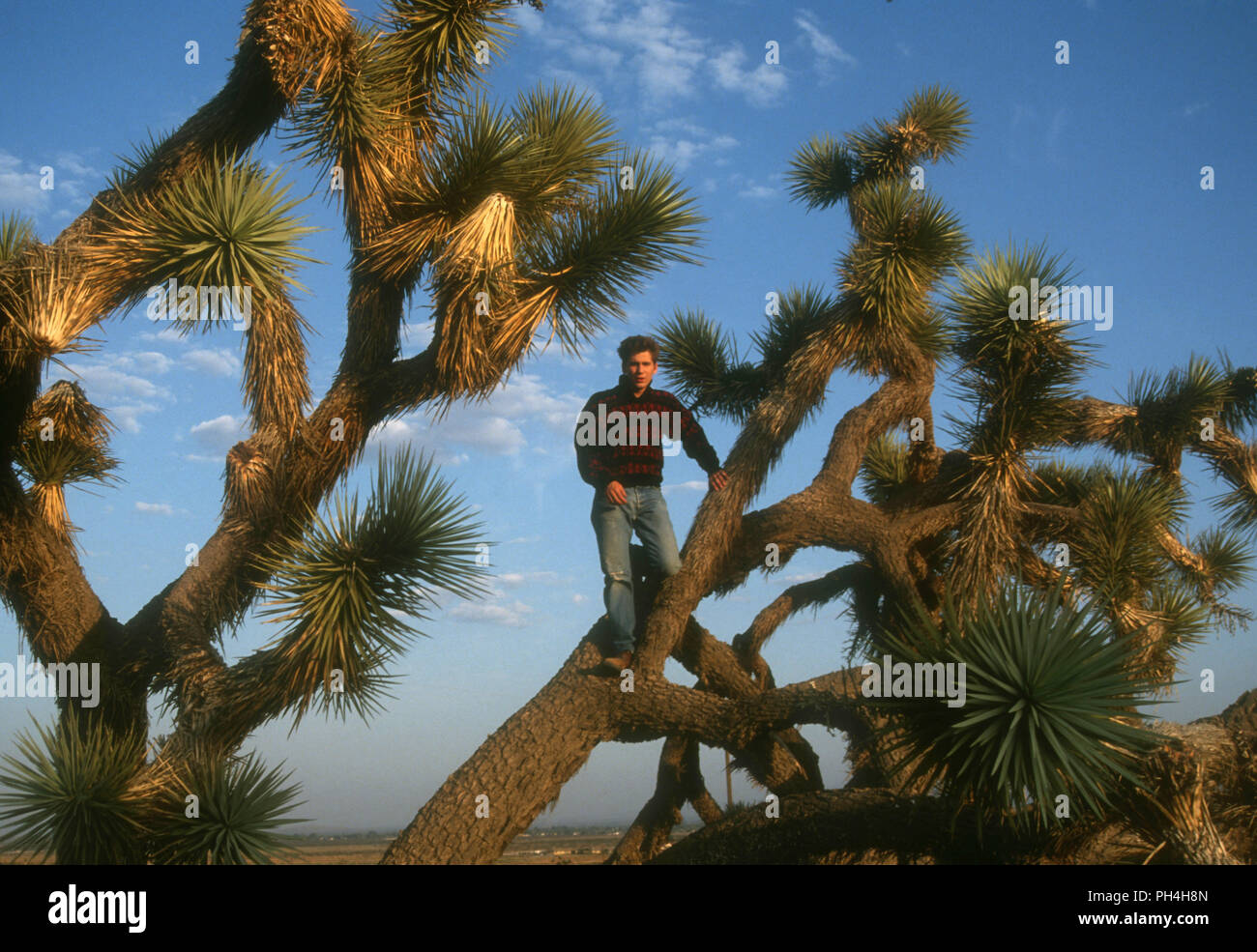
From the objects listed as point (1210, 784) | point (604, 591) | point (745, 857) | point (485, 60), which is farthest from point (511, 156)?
point (1210, 784)

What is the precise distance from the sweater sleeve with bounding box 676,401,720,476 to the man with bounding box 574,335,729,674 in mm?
243

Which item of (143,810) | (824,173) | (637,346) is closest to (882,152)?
(824,173)

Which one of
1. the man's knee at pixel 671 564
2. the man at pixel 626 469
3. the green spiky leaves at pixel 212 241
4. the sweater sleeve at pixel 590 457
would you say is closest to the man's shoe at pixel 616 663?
the man at pixel 626 469

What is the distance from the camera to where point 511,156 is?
7.79 meters

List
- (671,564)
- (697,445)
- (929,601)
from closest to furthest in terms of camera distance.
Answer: (671,564)
(697,445)
(929,601)

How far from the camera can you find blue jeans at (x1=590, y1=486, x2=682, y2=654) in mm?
6617

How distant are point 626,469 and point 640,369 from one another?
758 mm

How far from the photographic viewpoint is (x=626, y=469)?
6688 millimetres

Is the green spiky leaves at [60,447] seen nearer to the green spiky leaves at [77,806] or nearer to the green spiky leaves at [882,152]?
the green spiky leaves at [77,806]

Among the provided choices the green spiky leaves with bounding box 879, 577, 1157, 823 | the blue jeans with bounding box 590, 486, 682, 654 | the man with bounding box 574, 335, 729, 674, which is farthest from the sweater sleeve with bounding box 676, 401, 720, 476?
the green spiky leaves with bounding box 879, 577, 1157, 823

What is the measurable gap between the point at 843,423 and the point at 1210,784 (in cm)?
416

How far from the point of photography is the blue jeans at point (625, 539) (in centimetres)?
662

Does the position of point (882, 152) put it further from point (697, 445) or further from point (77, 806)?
point (77, 806)
